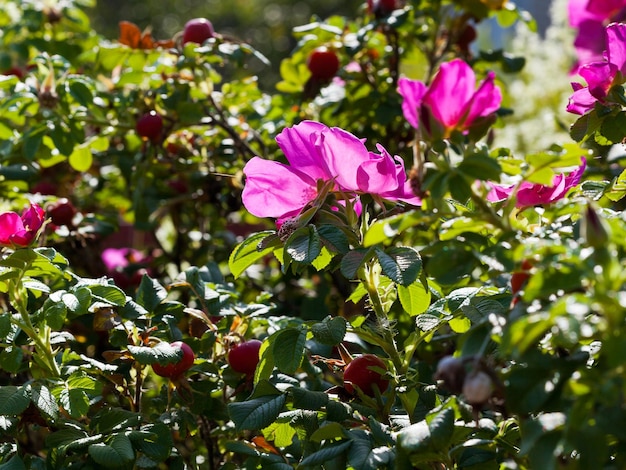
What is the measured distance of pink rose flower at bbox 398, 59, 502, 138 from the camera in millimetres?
629

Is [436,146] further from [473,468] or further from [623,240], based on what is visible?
[473,468]

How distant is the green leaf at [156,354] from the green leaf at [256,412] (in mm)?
89

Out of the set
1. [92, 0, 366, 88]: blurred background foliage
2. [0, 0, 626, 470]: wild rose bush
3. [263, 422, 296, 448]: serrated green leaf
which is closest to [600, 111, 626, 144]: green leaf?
[0, 0, 626, 470]: wild rose bush

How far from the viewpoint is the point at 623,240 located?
1.90 feet

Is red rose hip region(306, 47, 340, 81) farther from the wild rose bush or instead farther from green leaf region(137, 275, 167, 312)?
green leaf region(137, 275, 167, 312)

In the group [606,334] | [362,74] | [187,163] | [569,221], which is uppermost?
[606,334]

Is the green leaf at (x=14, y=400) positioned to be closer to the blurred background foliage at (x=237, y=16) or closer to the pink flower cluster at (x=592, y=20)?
the pink flower cluster at (x=592, y=20)

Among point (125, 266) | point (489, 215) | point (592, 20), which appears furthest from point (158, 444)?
point (592, 20)

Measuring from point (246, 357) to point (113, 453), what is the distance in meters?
0.20

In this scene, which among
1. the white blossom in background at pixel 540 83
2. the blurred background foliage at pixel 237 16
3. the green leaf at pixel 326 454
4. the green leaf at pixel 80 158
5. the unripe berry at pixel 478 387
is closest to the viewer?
the unripe berry at pixel 478 387

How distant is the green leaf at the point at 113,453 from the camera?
72 centimetres

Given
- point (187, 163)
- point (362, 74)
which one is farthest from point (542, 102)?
point (187, 163)

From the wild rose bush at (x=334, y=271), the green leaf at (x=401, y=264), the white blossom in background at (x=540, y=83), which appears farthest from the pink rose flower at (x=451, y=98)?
the white blossom in background at (x=540, y=83)

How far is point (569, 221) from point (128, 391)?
0.51m
